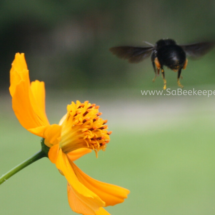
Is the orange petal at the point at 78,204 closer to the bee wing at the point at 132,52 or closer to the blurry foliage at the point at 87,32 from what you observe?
the bee wing at the point at 132,52

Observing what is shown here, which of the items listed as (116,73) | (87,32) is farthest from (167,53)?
(87,32)

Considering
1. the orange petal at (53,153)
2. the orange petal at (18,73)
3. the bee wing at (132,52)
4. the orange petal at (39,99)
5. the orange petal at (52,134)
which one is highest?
the bee wing at (132,52)

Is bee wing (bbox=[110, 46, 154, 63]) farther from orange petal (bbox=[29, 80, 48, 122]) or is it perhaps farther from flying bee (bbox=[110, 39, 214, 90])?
orange petal (bbox=[29, 80, 48, 122])

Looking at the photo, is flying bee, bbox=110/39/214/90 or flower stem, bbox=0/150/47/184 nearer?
flower stem, bbox=0/150/47/184

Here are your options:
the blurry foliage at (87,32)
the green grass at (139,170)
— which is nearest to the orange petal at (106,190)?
the green grass at (139,170)

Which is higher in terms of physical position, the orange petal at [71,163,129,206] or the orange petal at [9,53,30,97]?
the orange petal at [9,53,30,97]

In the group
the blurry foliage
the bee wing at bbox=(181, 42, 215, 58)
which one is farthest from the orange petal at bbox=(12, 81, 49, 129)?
the blurry foliage

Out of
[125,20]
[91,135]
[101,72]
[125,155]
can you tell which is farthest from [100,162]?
[125,20]

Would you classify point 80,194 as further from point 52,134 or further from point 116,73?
point 116,73

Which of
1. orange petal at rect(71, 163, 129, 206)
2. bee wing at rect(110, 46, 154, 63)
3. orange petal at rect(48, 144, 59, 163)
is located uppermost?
bee wing at rect(110, 46, 154, 63)
